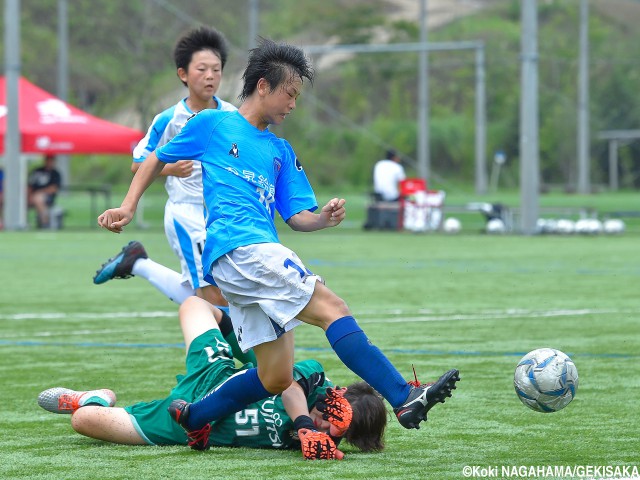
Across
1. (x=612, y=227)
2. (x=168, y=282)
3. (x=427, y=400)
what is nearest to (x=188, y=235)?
(x=168, y=282)

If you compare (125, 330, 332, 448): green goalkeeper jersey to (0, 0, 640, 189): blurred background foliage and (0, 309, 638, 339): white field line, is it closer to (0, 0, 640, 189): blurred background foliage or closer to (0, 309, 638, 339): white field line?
(0, 309, 638, 339): white field line

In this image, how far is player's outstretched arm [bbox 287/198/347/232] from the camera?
5.61m

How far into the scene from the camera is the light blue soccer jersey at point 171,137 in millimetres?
7250

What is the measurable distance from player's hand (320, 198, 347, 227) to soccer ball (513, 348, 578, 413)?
0.97m

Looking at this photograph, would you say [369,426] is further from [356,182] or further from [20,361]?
[356,182]

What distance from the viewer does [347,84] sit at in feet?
262

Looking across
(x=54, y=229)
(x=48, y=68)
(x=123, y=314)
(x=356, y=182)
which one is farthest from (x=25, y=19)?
(x=123, y=314)

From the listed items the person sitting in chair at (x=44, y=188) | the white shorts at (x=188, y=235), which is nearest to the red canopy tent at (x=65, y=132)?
the person sitting in chair at (x=44, y=188)

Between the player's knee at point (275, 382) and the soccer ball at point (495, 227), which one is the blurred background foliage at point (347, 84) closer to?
the soccer ball at point (495, 227)

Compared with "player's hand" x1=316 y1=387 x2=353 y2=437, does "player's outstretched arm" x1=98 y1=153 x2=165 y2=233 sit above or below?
above

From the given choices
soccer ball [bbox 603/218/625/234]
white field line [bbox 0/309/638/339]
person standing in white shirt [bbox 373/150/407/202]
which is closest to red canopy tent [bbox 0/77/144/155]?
person standing in white shirt [bbox 373/150/407/202]

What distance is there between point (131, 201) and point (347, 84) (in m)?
74.8

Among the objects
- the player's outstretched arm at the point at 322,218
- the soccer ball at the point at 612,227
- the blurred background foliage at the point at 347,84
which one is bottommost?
the soccer ball at the point at 612,227

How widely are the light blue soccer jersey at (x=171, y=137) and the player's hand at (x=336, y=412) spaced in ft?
6.29
